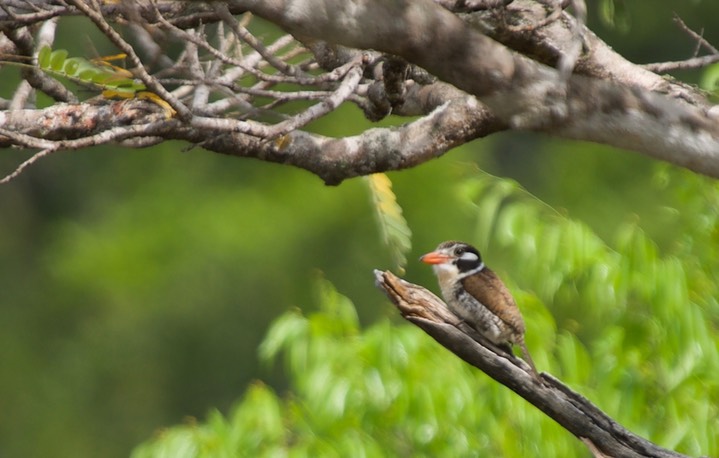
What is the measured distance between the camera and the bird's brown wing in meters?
5.30

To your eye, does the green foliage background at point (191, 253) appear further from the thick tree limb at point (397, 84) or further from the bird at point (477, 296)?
the thick tree limb at point (397, 84)

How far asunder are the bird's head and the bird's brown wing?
0.29ft

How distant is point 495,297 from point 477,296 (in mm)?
70

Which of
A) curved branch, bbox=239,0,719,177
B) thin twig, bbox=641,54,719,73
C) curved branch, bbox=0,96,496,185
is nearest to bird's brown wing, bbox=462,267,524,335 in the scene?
curved branch, bbox=0,96,496,185

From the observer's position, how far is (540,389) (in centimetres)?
453

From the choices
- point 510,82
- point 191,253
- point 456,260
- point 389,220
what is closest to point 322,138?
point 389,220

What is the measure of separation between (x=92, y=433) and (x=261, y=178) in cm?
452

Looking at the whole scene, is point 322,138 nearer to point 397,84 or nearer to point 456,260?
point 397,84

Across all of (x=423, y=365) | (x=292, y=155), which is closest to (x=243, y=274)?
(x=423, y=365)

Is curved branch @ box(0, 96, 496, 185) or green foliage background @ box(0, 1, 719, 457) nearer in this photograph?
curved branch @ box(0, 96, 496, 185)

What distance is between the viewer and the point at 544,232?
6184mm

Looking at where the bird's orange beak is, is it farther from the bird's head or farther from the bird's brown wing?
the bird's brown wing

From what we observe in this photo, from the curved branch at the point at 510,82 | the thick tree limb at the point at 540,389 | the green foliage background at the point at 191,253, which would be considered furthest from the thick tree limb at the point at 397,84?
the green foliage background at the point at 191,253

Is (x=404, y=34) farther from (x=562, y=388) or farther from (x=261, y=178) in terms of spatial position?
(x=261, y=178)
